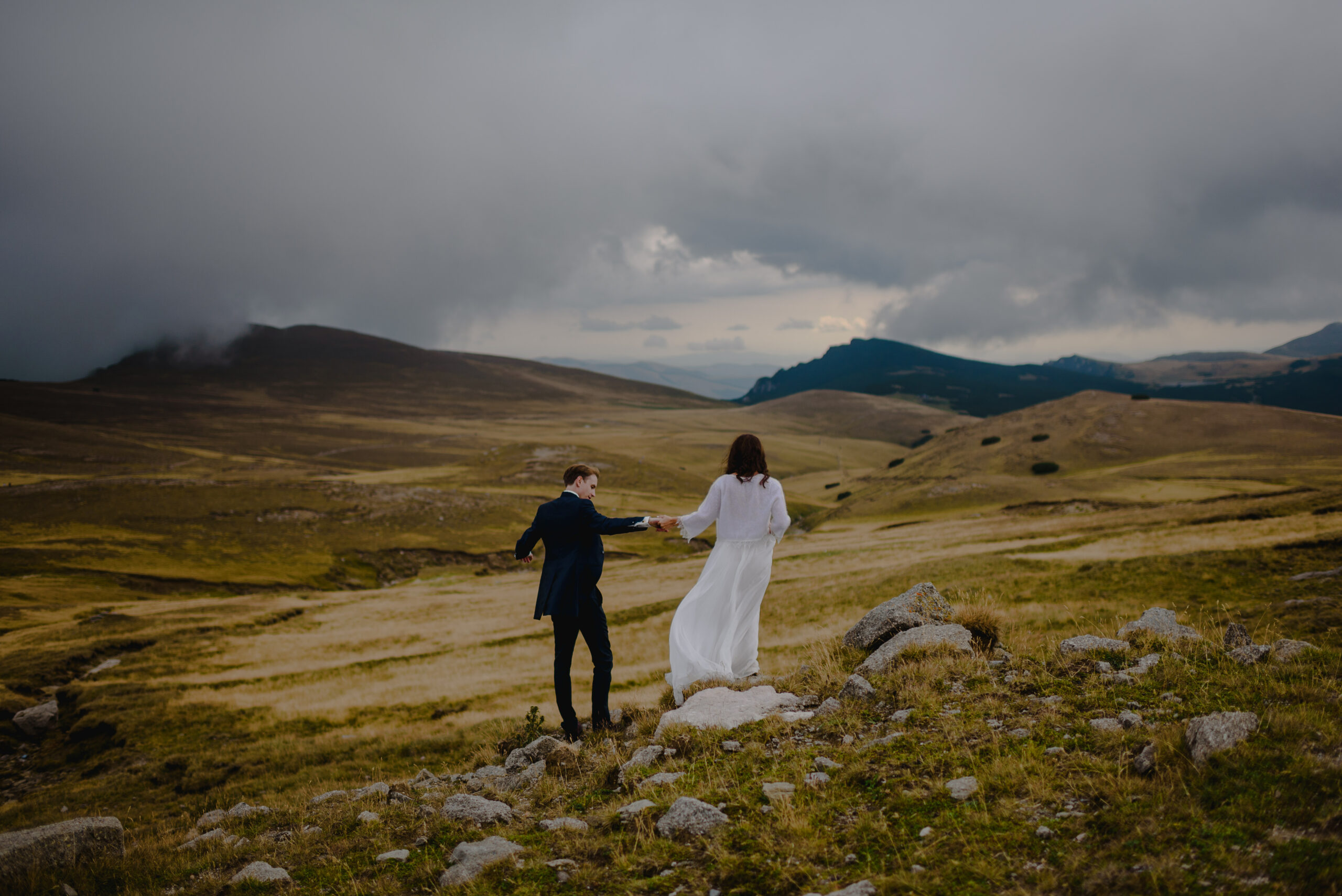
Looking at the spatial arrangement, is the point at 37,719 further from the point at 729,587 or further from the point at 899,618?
the point at 899,618

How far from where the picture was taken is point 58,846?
8.66 m

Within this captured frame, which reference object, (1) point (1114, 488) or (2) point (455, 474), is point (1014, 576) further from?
(2) point (455, 474)

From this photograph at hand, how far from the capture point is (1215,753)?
553cm

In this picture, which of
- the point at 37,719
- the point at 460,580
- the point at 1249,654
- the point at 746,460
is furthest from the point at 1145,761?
the point at 460,580

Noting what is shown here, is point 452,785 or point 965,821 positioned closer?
point 965,821

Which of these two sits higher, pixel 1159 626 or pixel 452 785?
pixel 1159 626

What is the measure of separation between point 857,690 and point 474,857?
568 centimetres

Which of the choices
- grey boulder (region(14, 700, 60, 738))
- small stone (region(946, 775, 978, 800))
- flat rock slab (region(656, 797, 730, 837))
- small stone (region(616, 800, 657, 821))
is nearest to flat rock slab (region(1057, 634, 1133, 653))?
small stone (region(946, 775, 978, 800))

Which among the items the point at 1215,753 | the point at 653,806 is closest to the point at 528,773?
the point at 653,806

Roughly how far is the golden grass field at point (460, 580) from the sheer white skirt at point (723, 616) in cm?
130

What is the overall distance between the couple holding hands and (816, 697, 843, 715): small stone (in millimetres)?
2291

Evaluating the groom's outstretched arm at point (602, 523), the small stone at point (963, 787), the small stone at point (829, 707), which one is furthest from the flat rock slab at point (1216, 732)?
the groom's outstretched arm at point (602, 523)

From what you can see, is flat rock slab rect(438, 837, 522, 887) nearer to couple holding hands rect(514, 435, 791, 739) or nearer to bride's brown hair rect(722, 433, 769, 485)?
couple holding hands rect(514, 435, 791, 739)

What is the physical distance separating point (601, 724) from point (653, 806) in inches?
163
